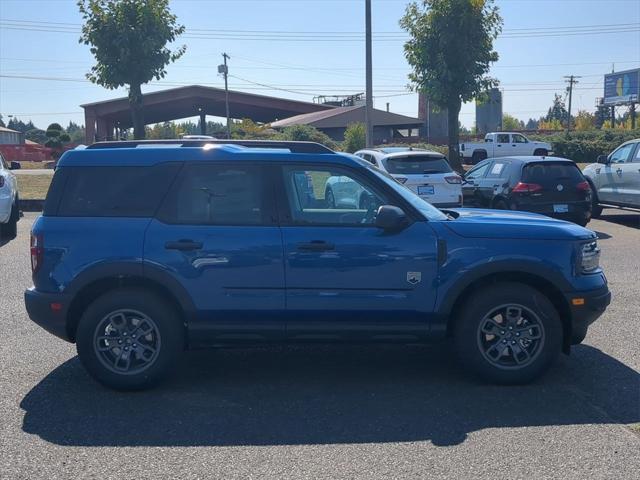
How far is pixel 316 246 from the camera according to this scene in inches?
224

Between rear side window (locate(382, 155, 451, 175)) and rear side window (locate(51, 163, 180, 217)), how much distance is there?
28.1ft

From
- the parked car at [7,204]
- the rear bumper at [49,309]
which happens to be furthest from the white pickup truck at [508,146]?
the rear bumper at [49,309]

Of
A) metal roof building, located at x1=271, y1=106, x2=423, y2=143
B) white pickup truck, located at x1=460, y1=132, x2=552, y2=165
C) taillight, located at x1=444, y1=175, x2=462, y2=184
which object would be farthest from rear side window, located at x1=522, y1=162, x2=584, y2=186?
metal roof building, located at x1=271, y1=106, x2=423, y2=143

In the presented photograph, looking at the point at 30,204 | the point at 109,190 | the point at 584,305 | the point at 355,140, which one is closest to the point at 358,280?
the point at 584,305

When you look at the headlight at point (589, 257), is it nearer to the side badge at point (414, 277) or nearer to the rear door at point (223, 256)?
the side badge at point (414, 277)

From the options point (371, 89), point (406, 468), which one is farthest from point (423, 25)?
point (406, 468)

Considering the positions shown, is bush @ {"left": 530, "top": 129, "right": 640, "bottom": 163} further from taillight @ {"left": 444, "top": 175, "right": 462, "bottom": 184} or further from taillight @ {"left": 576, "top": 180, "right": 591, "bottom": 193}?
taillight @ {"left": 444, "top": 175, "right": 462, "bottom": 184}

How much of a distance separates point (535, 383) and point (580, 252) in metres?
1.11

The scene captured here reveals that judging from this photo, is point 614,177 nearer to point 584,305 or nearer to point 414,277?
point 584,305

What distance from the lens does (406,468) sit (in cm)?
441

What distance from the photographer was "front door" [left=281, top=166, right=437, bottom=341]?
224 inches

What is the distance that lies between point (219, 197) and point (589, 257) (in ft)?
9.91

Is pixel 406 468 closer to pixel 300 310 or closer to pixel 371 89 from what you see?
pixel 300 310

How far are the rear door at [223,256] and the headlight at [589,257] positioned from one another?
7.87 ft
